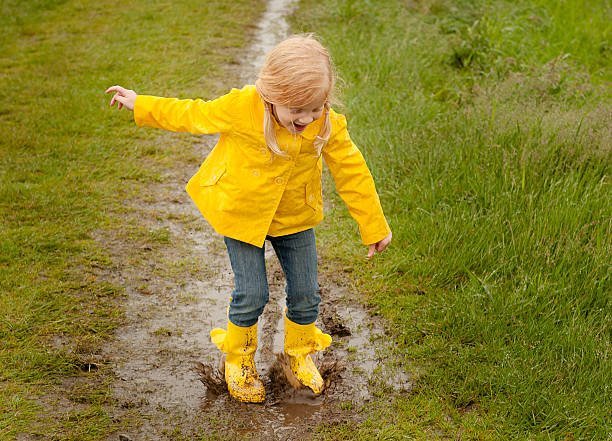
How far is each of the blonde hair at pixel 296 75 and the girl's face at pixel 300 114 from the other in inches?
1.1

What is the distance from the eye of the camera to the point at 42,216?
179 inches

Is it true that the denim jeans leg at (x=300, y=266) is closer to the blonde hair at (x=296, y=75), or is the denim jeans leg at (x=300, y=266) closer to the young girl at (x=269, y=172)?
the young girl at (x=269, y=172)

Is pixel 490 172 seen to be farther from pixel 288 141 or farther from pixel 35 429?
pixel 35 429

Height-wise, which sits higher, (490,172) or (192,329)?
(490,172)

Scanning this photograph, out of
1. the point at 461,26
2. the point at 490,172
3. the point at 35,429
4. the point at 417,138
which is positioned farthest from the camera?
the point at 461,26

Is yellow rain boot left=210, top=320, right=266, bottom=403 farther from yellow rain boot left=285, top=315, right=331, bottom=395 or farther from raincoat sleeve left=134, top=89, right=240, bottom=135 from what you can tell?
raincoat sleeve left=134, top=89, right=240, bottom=135


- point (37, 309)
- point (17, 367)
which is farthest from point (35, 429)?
point (37, 309)

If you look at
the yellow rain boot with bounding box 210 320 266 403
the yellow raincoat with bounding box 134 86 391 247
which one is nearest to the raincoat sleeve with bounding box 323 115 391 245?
the yellow raincoat with bounding box 134 86 391 247

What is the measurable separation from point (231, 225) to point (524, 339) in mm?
1638

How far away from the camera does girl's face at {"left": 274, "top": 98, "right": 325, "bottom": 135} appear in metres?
2.52

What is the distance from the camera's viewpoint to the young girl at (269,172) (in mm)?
2528

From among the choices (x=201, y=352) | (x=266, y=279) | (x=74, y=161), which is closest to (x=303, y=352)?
(x=266, y=279)

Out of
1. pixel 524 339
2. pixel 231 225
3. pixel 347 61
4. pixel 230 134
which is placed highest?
pixel 230 134

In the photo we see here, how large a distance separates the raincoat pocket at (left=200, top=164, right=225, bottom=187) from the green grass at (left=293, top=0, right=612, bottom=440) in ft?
4.08
